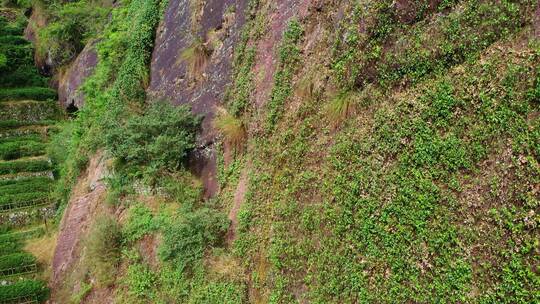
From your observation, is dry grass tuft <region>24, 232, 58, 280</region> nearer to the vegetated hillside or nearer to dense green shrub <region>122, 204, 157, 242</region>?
the vegetated hillside

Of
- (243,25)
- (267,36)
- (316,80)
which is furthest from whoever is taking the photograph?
(243,25)

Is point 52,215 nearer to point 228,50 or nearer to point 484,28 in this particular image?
point 228,50

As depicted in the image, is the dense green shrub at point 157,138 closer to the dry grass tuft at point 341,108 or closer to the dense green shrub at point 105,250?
the dense green shrub at point 105,250

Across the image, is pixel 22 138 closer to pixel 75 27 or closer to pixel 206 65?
pixel 75 27

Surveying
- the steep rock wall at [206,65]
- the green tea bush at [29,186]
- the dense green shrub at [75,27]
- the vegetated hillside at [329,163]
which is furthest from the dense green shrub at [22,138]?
the steep rock wall at [206,65]

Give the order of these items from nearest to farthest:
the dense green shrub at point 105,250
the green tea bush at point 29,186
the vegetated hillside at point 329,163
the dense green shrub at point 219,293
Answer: the vegetated hillside at point 329,163 < the dense green shrub at point 219,293 < the dense green shrub at point 105,250 < the green tea bush at point 29,186

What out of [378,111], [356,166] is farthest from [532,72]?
[356,166]
